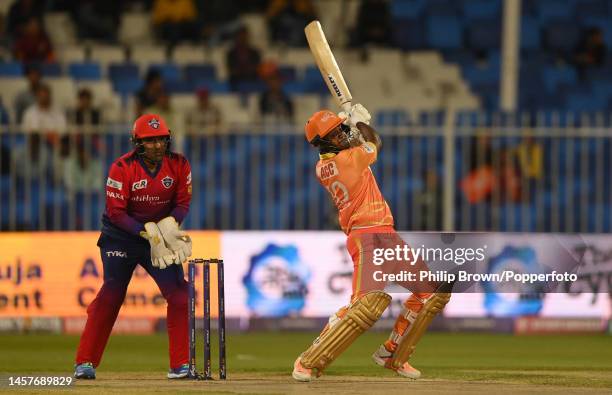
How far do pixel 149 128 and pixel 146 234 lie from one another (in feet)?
2.55

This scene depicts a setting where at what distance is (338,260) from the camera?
16312 mm

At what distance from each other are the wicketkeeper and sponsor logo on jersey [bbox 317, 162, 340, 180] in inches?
40.8

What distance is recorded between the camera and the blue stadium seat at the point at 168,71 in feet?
67.1

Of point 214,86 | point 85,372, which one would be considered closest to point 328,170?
point 85,372

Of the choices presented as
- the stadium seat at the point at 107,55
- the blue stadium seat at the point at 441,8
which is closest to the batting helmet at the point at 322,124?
the stadium seat at the point at 107,55

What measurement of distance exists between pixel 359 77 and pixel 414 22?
179 cm

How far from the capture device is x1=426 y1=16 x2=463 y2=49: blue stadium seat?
22.2 m

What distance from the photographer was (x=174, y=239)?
36.7ft

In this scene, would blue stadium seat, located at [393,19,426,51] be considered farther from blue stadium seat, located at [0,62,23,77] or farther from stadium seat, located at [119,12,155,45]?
blue stadium seat, located at [0,62,23,77]

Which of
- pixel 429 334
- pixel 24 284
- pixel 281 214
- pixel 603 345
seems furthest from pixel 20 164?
pixel 603 345

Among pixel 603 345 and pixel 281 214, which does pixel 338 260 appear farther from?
pixel 603 345

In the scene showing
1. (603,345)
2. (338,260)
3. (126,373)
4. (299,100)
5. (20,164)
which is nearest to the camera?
(126,373)

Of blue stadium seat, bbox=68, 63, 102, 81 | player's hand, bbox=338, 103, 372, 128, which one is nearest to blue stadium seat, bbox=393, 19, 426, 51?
blue stadium seat, bbox=68, 63, 102, 81

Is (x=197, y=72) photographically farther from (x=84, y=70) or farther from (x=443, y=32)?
(x=443, y=32)
